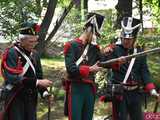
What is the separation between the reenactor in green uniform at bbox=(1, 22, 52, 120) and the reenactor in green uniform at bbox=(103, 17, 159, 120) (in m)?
1.14

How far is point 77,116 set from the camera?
768 cm

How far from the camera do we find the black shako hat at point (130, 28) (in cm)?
774

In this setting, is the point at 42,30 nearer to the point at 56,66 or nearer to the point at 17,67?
the point at 17,67

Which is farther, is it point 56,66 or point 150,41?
point 56,66

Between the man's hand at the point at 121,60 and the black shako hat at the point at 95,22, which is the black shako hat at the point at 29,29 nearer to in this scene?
the black shako hat at the point at 95,22

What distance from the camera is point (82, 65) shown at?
25.1 ft

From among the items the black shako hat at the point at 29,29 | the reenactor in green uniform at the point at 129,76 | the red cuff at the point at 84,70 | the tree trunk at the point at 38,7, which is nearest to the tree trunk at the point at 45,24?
the tree trunk at the point at 38,7

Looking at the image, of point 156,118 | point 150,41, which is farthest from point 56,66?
point 156,118

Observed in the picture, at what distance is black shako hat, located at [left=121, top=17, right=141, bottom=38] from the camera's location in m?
7.74

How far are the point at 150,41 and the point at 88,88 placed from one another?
19.7ft

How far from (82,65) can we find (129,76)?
2.42ft

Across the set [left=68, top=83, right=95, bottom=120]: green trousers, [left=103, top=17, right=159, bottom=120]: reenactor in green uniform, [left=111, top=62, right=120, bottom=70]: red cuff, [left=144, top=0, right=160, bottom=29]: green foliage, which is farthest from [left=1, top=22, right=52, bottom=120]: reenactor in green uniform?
[left=144, top=0, right=160, bottom=29]: green foliage

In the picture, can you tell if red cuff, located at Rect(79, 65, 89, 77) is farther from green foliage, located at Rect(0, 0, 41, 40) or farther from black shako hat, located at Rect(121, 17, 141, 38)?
green foliage, located at Rect(0, 0, 41, 40)

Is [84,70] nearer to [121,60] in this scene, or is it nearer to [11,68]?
[121,60]
